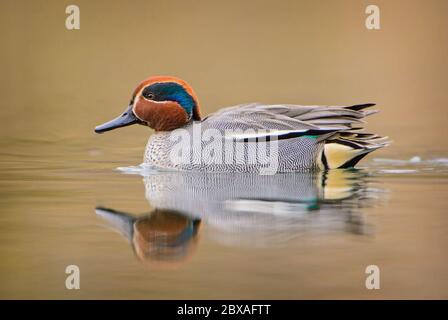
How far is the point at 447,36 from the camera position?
1353 cm

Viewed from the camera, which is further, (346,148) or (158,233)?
(346,148)

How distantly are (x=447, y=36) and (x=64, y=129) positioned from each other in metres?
6.29

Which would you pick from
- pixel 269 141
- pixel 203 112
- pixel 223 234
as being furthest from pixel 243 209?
pixel 203 112

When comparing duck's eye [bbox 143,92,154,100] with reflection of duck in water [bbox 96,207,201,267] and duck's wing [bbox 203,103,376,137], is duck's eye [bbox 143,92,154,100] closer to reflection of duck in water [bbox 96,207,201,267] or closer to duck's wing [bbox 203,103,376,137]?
duck's wing [bbox 203,103,376,137]

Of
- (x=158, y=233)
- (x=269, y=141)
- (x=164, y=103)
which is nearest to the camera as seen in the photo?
(x=158, y=233)

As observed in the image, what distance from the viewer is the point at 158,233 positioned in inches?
186

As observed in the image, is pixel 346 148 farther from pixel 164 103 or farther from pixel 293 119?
pixel 164 103

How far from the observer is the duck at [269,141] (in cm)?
717

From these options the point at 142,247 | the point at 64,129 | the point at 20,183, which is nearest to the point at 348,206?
the point at 142,247

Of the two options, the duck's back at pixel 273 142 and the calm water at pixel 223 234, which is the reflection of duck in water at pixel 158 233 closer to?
the calm water at pixel 223 234

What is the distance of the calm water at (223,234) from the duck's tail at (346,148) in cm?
19

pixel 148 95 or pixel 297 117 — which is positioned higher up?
pixel 148 95

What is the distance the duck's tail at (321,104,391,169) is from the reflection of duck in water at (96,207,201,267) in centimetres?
230

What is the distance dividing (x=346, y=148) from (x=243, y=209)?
2.13m
